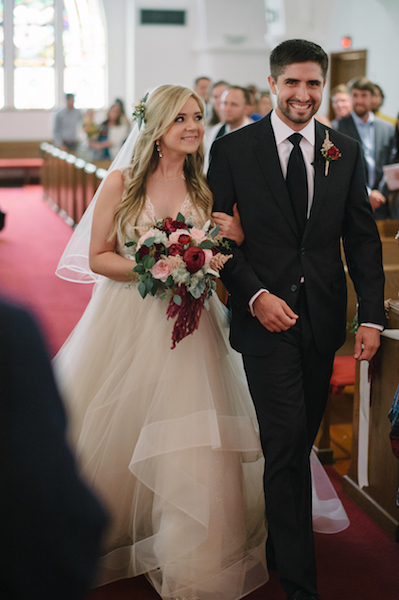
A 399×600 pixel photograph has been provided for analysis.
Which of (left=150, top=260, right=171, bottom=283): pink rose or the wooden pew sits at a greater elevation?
(left=150, top=260, right=171, bottom=283): pink rose

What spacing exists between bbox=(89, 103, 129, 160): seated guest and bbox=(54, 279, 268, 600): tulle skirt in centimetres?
1082

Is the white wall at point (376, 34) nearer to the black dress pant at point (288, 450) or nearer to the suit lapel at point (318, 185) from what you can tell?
the suit lapel at point (318, 185)

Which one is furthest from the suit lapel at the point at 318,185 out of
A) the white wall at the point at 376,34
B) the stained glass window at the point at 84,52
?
the stained glass window at the point at 84,52

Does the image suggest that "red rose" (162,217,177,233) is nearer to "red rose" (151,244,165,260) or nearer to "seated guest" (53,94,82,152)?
"red rose" (151,244,165,260)

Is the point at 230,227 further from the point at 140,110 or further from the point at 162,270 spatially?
the point at 140,110

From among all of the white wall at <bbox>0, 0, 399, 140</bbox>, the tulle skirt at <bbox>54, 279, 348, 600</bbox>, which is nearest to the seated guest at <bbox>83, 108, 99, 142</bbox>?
the white wall at <bbox>0, 0, 399, 140</bbox>

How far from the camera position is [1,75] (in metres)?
18.4

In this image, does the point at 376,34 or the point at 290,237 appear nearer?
the point at 290,237

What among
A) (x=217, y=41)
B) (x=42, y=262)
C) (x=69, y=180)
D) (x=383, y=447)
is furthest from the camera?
Answer: (x=217, y=41)

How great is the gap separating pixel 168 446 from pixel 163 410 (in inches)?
5.7

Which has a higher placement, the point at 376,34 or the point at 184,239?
the point at 376,34

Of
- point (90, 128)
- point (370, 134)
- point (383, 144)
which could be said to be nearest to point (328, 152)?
point (383, 144)

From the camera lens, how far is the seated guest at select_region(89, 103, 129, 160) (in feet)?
43.5

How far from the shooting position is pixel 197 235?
7.99 ft
